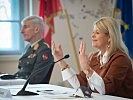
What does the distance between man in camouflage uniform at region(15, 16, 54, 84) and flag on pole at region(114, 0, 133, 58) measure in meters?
1.62

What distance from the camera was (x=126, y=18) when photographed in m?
4.78

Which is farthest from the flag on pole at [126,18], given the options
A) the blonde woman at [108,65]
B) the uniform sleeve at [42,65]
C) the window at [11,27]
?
the blonde woman at [108,65]

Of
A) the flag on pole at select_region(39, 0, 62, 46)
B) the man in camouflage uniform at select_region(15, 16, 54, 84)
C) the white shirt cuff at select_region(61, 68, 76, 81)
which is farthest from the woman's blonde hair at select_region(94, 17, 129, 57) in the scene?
the flag on pole at select_region(39, 0, 62, 46)

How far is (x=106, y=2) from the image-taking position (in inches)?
185

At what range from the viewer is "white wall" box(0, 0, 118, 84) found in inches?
174

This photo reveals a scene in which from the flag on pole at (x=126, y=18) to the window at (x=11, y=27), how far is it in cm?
143

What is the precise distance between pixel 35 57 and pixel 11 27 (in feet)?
4.79

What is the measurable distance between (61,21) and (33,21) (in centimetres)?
99

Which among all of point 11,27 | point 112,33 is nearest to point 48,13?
point 11,27

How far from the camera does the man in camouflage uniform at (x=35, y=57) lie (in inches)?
118

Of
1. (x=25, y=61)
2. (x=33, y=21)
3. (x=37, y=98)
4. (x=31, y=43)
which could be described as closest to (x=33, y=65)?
(x=25, y=61)

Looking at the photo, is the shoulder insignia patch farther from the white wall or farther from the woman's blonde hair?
the white wall

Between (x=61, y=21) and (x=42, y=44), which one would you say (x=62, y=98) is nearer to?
(x=42, y=44)

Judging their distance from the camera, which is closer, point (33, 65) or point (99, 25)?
point (99, 25)
